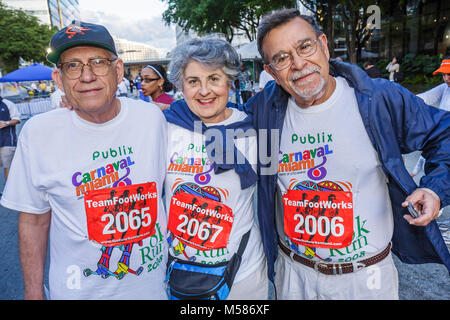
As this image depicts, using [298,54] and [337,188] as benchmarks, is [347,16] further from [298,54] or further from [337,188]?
[337,188]

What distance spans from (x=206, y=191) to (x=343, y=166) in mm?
760

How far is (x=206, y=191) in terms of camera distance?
1.66 meters

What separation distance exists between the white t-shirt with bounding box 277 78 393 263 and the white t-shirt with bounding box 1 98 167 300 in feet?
2.76

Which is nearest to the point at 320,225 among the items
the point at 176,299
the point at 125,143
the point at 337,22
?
the point at 176,299

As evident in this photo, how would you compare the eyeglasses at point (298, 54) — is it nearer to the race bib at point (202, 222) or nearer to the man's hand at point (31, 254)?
the race bib at point (202, 222)

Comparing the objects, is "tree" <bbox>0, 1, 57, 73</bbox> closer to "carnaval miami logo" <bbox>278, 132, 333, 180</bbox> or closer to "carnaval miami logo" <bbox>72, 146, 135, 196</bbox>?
"carnaval miami logo" <bbox>72, 146, 135, 196</bbox>

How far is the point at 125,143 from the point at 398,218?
1582 mm

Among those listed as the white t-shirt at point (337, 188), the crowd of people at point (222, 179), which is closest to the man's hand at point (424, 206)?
the crowd of people at point (222, 179)

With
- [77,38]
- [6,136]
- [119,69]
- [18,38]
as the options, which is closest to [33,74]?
[6,136]

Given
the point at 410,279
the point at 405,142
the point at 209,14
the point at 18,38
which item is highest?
the point at 18,38

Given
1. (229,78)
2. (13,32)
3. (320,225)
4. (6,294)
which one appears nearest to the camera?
(320,225)

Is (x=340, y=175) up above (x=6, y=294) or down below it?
above

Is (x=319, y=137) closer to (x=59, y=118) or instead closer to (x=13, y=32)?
(x=59, y=118)

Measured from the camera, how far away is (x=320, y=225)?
5.40ft
